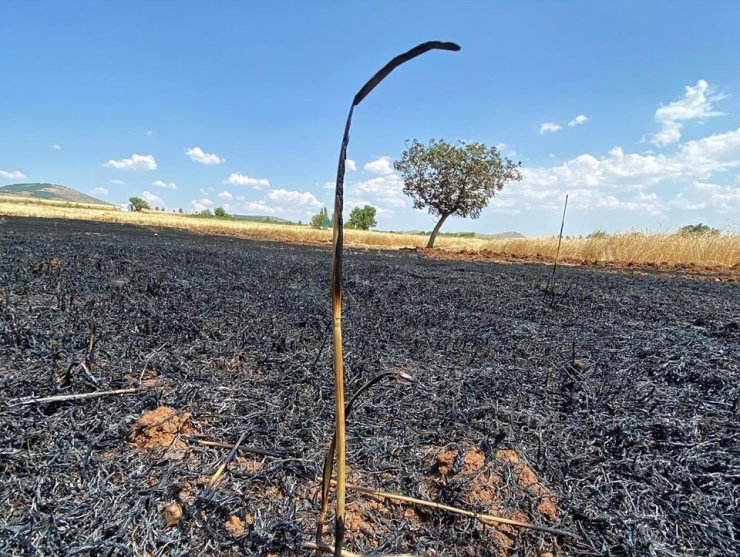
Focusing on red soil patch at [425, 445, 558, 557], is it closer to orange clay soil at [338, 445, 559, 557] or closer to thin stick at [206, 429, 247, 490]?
orange clay soil at [338, 445, 559, 557]

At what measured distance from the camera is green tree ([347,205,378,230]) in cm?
5741

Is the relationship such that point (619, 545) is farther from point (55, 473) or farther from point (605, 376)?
point (55, 473)

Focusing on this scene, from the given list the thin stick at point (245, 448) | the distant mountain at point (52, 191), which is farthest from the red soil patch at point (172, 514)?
the distant mountain at point (52, 191)

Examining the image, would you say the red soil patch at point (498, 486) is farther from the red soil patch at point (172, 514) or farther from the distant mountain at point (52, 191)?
the distant mountain at point (52, 191)

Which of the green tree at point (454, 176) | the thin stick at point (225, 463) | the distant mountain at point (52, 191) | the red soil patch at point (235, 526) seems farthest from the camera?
the distant mountain at point (52, 191)

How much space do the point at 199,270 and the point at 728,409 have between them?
4.45 metres

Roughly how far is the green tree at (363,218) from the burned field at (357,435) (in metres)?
54.8

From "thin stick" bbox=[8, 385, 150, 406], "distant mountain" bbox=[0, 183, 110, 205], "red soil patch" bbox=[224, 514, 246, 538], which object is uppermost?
"distant mountain" bbox=[0, 183, 110, 205]

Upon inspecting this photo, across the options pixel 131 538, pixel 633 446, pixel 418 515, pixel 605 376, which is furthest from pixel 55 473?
pixel 605 376

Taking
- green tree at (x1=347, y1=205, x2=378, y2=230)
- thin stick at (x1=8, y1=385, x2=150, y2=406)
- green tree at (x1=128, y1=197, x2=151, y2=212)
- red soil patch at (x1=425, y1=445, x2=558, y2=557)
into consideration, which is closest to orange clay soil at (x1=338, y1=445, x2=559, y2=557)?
red soil patch at (x1=425, y1=445, x2=558, y2=557)

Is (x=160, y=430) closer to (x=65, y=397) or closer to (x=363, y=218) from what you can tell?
(x=65, y=397)

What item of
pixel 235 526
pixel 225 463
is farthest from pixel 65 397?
pixel 235 526

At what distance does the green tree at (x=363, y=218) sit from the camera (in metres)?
57.4

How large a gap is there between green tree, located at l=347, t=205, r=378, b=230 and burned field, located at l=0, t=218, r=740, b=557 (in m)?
54.8
